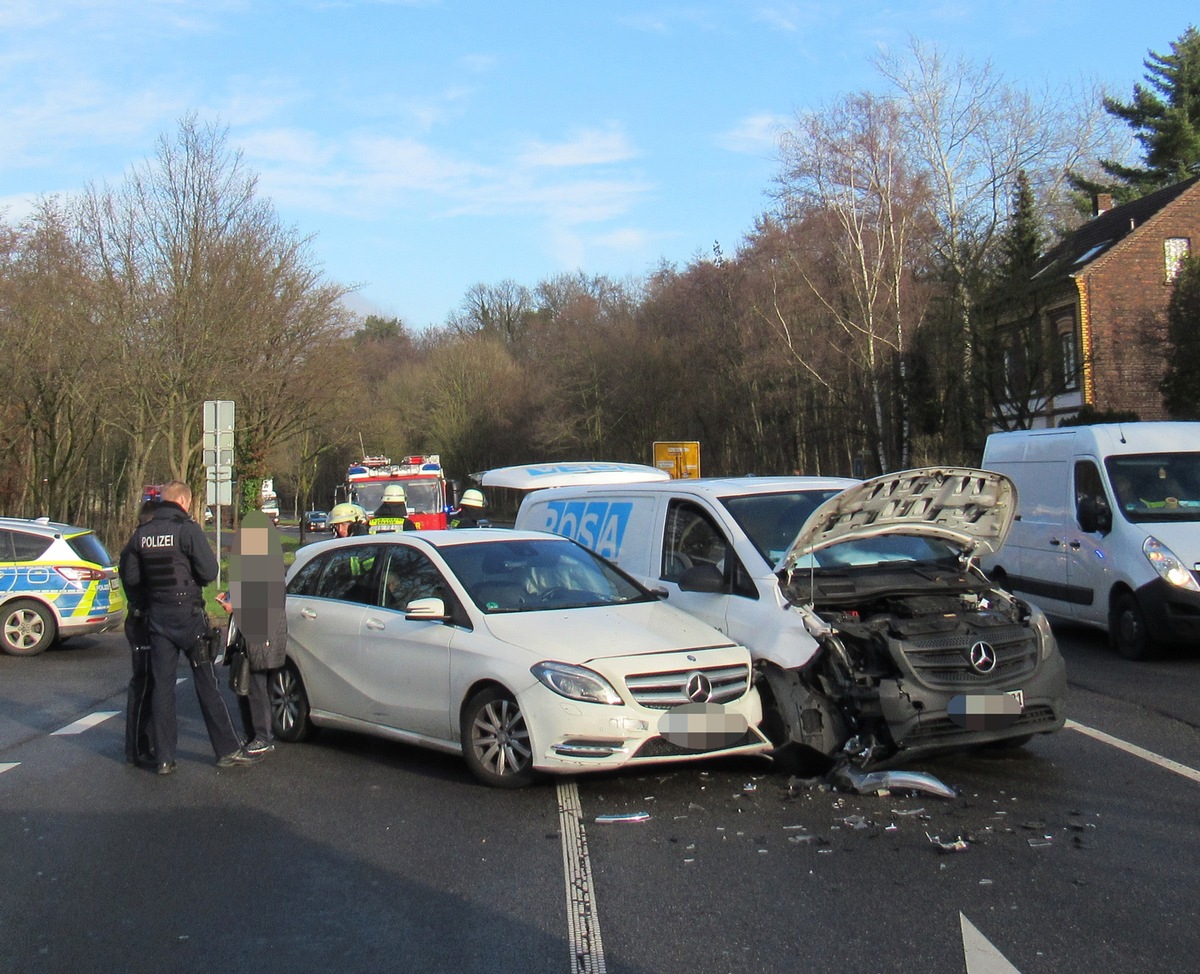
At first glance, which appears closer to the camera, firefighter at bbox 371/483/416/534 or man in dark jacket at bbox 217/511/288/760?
man in dark jacket at bbox 217/511/288/760

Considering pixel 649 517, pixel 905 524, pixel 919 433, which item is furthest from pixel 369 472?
pixel 905 524

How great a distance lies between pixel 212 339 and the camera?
29969mm

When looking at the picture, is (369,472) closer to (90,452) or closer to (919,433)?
(90,452)

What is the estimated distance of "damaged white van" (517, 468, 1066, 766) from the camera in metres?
6.82

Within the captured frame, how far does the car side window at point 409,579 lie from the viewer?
311 inches

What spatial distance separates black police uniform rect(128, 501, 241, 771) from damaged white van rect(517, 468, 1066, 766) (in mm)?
3047

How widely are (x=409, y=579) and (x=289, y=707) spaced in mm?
1538

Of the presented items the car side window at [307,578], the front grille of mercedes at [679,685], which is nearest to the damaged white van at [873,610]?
the front grille of mercedes at [679,685]

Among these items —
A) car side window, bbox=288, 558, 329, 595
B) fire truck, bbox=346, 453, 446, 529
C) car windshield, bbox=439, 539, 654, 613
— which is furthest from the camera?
fire truck, bbox=346, 453, 446, 529

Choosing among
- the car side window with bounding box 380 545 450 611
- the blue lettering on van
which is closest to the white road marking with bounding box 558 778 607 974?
the car side window with bounding box 380 545 450 611

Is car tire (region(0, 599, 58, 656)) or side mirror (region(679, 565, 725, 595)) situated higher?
side mirror (region(679, 565, 725, 595))

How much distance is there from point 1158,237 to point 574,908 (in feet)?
140

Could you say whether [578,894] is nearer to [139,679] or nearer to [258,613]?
[258,613]

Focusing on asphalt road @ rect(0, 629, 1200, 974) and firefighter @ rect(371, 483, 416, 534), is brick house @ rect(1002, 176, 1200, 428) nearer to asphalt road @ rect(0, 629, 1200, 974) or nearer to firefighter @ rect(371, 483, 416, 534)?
firefighter @ rect(371, 483, 416, 534)
